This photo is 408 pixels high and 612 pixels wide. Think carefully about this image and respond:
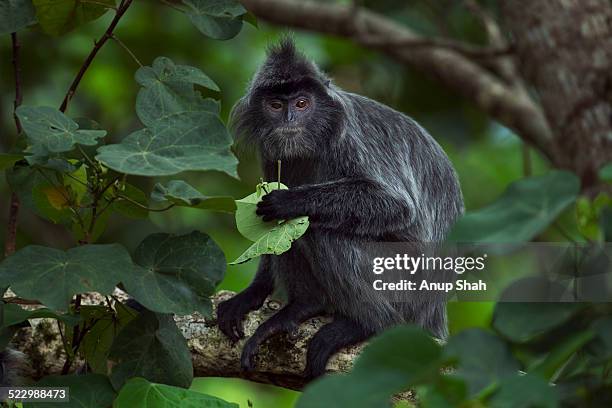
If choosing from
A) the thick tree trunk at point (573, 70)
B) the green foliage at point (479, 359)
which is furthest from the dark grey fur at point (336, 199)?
the green foliage at point (479, 359)

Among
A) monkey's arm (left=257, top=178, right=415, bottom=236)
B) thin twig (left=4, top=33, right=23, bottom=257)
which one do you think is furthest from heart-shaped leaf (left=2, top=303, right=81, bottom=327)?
monkey's arm (left=257, top=178, right=415, bottom=236)

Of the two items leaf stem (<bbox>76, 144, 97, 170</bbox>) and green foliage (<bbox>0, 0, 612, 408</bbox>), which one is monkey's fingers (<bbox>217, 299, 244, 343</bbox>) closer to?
green foliage (<bbox>0, 0, 612, 408</bbox>)

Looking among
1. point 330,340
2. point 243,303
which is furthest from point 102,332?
point 243,303

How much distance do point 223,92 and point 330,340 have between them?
4.98 metres

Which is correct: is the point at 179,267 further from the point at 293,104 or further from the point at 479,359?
the point at 293,104

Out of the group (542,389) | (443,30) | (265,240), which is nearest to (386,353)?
(542,389)

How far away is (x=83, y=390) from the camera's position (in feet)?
9.68

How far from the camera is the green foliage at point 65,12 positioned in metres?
3.29

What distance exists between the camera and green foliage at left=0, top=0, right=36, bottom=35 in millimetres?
3244

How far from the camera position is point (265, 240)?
3756 mm

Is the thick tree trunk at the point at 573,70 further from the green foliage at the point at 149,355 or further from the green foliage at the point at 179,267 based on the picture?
the green foliage at the point at 149,355

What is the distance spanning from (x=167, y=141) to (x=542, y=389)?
154cm

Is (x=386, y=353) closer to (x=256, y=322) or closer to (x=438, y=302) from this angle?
(x=256, y=322)

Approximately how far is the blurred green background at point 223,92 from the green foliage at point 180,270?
14.9 feet
